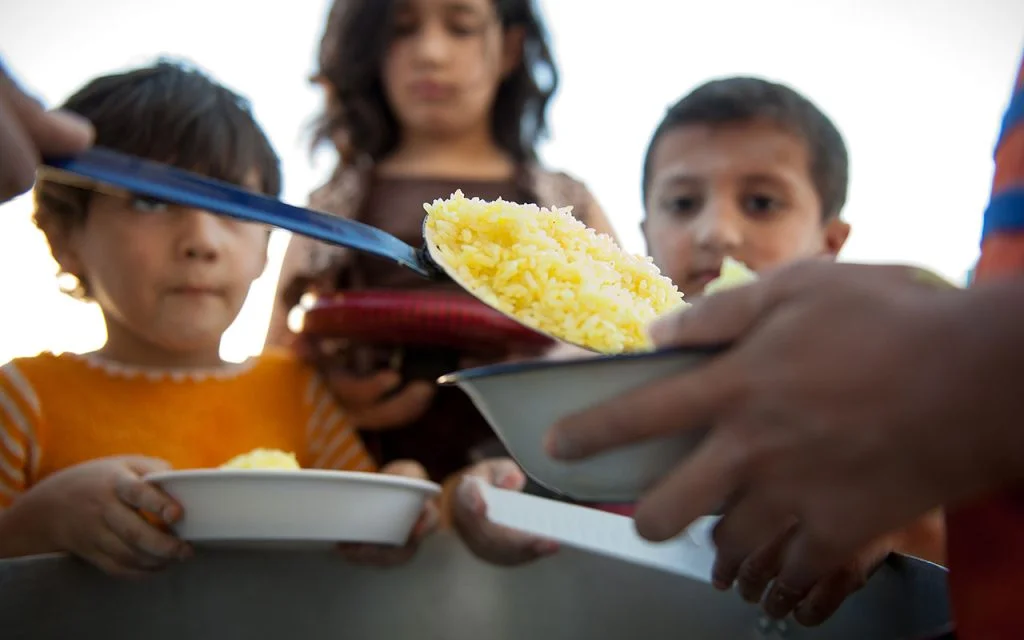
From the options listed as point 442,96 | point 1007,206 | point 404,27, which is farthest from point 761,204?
point 1007,206

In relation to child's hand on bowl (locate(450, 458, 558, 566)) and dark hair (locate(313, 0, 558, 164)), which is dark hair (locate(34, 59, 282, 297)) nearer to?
dark hair (locate(313, 0, 558, 164))

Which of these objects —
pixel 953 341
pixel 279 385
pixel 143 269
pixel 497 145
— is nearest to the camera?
pixel 953 341

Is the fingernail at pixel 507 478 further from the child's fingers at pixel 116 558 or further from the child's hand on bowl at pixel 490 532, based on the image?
the child's fingers at pixel 116 558

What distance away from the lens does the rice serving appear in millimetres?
488

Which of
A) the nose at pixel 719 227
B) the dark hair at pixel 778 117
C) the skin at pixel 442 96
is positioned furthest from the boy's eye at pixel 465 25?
the nose at pixel 719 227

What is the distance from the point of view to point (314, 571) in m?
0.66

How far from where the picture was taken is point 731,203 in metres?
1.22

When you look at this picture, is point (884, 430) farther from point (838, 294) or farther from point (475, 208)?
point (475, 208)

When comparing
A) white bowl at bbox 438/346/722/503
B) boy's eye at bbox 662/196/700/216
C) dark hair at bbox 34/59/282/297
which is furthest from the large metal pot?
boy's eye at bbox 662/196/700/216

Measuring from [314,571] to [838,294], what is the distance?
0.50m

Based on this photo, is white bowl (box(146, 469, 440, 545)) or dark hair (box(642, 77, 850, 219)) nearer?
white bowl (box(146, 469, 440, 545))

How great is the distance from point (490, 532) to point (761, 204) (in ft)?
2.56

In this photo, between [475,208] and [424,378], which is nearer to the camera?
[475,208]

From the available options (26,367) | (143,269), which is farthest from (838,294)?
(26,367)
